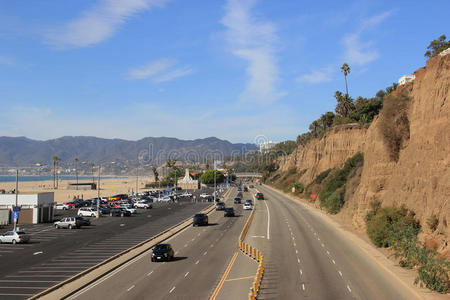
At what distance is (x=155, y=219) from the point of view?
62.2 meters

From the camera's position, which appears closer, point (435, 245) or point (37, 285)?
point (37, 285)

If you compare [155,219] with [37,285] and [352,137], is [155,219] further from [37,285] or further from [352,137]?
[352,137]

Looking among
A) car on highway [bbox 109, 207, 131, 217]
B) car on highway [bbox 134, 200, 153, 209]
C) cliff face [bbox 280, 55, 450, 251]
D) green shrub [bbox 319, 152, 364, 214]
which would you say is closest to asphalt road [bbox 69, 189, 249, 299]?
cliff face [bbox 280, 55, 450, 251]

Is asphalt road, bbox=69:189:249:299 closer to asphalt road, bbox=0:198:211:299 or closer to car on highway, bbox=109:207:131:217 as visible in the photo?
asphalt road, bbox=0:198:211:299

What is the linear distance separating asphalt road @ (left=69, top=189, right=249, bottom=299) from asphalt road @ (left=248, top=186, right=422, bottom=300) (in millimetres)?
3163

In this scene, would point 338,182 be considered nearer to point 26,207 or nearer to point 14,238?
point 26,207

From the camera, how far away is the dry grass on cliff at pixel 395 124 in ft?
149

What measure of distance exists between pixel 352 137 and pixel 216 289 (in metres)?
83.3

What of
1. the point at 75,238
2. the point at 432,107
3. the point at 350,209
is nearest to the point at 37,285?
the point at 75,238

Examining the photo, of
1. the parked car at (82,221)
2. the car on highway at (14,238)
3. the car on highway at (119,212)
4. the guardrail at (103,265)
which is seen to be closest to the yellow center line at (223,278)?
the guardrail at (103,265)

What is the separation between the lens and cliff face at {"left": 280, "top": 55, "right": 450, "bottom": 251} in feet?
101

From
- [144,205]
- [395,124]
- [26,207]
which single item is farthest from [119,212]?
[395,124]

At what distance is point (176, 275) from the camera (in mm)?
25531

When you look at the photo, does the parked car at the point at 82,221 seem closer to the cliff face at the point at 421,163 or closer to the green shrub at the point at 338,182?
the cliff face at the point at 421,163
